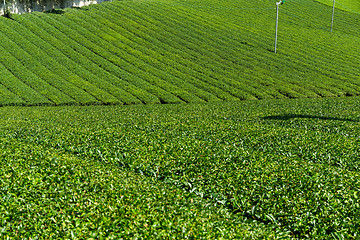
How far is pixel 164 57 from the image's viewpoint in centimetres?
5222

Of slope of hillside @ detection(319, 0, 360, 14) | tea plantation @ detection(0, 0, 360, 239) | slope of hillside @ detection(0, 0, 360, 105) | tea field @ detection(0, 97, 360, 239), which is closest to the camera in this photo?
tea field @ detection(0, 97, 360, 239)

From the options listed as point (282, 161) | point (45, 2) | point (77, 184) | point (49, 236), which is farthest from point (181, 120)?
point (45, 2)

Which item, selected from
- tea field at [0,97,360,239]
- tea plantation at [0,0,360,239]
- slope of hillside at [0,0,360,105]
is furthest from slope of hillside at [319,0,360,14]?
tea field at [0,97,360,239]

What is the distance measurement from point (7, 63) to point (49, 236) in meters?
40.6

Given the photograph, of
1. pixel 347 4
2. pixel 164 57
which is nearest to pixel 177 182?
pixel 164 57

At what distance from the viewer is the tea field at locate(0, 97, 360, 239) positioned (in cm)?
908

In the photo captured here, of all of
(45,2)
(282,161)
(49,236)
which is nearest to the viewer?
(49,236)

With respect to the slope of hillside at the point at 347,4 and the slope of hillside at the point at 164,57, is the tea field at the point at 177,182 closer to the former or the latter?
the slope of hillside at the point at 164,57

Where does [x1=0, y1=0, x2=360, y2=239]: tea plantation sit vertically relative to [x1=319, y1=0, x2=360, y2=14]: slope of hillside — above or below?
below

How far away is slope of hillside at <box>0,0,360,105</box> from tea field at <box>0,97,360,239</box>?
20504 mm

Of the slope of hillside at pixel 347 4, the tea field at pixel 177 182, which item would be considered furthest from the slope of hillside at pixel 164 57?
the slope of hillside at pixel 347 4

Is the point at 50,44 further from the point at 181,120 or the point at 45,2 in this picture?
the point at 181,120

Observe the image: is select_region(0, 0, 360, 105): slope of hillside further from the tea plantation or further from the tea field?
the tea field

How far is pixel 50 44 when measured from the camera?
165ft
